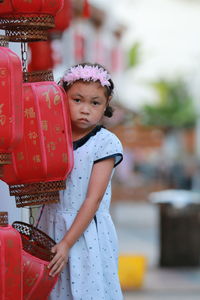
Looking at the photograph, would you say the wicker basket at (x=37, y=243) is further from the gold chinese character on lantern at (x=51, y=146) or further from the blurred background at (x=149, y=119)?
the blurred background at (x=149, y=119)

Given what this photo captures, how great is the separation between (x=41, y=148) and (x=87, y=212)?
13.9 inches

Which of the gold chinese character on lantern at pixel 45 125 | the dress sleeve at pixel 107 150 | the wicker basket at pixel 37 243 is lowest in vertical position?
the wicker basket at pixel 37 243

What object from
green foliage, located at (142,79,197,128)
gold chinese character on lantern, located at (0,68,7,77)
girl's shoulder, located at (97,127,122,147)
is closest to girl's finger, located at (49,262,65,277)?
girl's shoulder, located at (97,127,122,147)

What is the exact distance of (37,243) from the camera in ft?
14.5

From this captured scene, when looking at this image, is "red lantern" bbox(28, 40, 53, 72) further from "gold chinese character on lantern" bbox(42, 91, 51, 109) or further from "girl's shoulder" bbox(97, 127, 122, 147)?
"gold chinese character on lantern" bbox(42, 91, 51, 109)

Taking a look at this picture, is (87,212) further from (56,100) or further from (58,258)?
(56,100)

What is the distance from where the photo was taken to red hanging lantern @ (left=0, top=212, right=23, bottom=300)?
13.1 feet

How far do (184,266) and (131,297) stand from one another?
348 cm

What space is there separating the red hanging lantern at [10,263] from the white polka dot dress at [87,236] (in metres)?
0.44

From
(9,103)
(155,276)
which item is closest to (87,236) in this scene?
(9,103)

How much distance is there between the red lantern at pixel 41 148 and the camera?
427 centimetres

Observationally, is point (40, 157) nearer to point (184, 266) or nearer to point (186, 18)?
point (184, 266)

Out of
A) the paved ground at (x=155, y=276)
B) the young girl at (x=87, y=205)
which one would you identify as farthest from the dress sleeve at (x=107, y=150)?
the paved ground at (x=155, y=276)

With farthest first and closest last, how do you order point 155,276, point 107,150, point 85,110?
point 155,276, point 107,150, point 85,110
